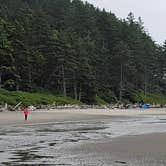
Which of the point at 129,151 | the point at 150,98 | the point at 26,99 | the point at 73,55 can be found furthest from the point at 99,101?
the point at 129,151

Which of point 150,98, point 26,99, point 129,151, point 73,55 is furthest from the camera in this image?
point 150,98

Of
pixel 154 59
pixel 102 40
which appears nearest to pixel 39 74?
pixel 102 40

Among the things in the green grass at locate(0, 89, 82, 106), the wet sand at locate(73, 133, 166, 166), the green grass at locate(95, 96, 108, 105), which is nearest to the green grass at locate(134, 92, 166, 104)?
the green grass at locate(95, 96, 108, 105)

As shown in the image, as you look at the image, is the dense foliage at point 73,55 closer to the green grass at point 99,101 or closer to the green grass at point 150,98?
the green grass at point 99,101

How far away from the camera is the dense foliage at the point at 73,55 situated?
73000 millimetres

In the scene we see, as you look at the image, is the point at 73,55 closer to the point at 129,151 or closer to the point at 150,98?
the point at 150,98

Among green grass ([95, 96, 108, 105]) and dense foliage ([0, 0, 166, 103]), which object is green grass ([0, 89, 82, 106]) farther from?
green grass ([95, 96, 108, 105])

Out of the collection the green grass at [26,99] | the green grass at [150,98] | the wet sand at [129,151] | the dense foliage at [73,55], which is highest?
the dense foliage at [73,55]

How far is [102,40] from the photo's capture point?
11019 centimetres

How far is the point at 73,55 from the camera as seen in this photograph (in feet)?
268

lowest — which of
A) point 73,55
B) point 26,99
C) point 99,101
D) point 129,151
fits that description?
point 129,151

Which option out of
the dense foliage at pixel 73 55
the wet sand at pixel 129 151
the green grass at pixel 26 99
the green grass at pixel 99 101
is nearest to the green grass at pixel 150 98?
the dense foliage at pixel 73 55

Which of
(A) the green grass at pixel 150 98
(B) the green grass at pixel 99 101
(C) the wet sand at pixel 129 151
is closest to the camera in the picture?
(C) the wet sand at pixel 129 151

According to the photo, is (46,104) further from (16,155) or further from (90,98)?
(16,155)
